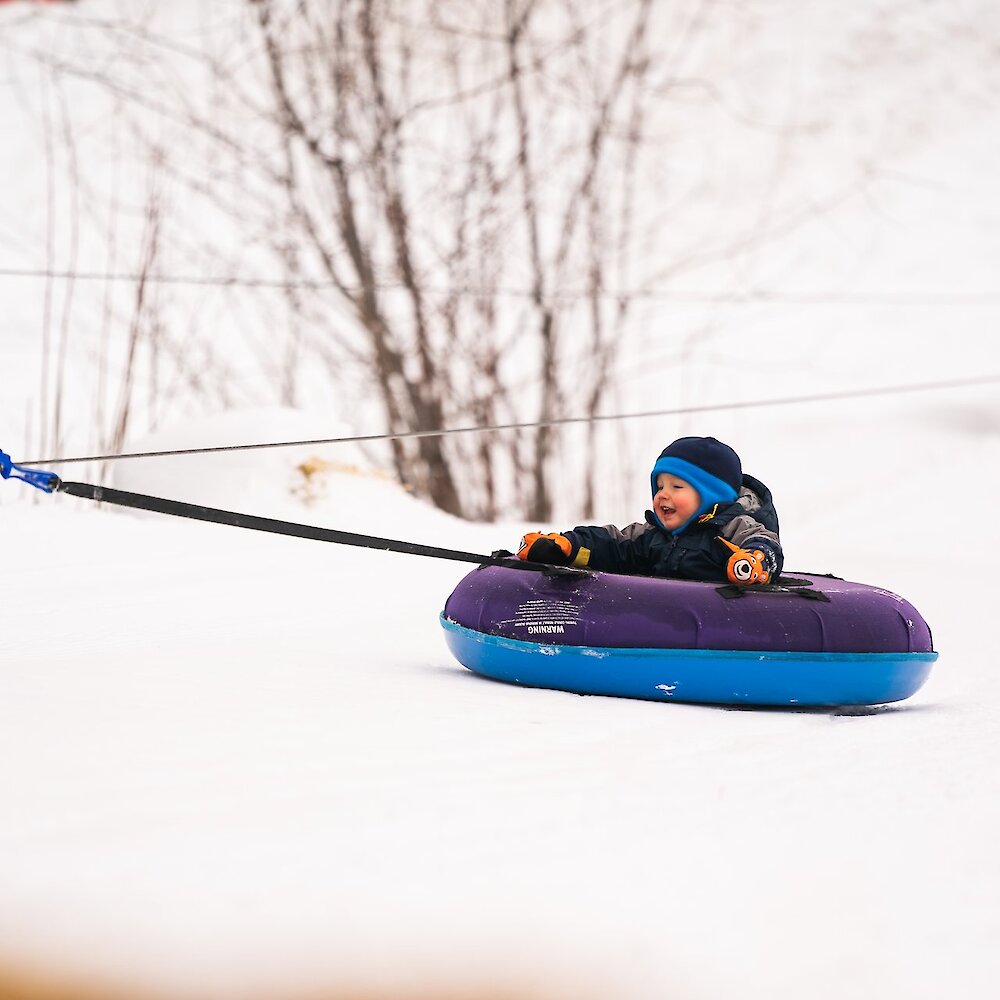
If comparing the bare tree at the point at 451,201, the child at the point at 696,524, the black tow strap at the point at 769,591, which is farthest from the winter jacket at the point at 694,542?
the bare tree at the point at 451,201

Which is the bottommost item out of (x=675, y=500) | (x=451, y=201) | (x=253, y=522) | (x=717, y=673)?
(x=717, y=673)

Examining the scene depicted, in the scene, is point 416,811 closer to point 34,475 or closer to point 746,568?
point 34,475

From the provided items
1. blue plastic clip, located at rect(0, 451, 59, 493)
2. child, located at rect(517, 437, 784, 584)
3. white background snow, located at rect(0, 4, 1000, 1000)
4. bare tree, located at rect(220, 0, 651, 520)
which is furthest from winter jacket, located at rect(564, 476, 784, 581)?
bare tree, located at rect(220, 0, 651, 520)

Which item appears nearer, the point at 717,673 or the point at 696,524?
the point at 717,673

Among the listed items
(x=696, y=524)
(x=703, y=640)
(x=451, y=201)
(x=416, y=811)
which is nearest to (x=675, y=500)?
(x=696, y=524)

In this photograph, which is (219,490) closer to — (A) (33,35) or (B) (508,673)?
(B) (508,673)

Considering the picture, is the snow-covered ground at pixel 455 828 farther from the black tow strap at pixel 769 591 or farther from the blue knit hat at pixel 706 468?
the blue knit hat at pixel 706 468

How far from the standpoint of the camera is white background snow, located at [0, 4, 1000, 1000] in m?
1.46

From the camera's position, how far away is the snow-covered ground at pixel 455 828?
1.45m

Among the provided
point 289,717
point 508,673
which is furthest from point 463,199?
point 289,717

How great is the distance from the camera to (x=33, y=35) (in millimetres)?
11555

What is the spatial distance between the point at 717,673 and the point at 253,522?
3.32 feet

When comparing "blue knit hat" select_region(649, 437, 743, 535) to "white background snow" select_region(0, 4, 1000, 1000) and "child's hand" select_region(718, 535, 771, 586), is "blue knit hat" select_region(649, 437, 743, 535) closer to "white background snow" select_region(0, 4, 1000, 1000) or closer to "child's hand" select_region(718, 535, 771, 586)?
"child's hand" select_region(718, 535, 771, 586)

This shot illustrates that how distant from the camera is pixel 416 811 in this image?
1.88m
